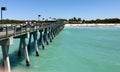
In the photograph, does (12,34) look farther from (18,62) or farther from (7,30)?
(18,62)

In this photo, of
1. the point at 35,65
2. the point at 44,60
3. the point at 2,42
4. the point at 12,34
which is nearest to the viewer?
the point at 2,42

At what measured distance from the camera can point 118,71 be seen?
2548 cm

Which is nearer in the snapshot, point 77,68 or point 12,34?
point 12,34

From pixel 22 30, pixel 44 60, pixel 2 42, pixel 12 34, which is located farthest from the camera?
pixel 44 60

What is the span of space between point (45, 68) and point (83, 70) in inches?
146

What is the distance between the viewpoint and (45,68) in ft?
83.9

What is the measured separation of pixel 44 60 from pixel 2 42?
1086 cm

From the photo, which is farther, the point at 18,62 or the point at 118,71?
the point at 18,62

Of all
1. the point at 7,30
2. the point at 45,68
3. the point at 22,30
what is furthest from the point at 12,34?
the point at 45,68

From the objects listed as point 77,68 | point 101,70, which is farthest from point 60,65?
point 101,70

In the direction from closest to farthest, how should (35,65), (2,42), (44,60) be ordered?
(2,42) < (35,65) < (44,60)

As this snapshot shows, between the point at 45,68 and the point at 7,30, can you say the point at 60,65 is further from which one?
the point at 7,30

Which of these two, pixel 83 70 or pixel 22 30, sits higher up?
pixel 22 30

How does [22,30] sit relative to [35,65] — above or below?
above
